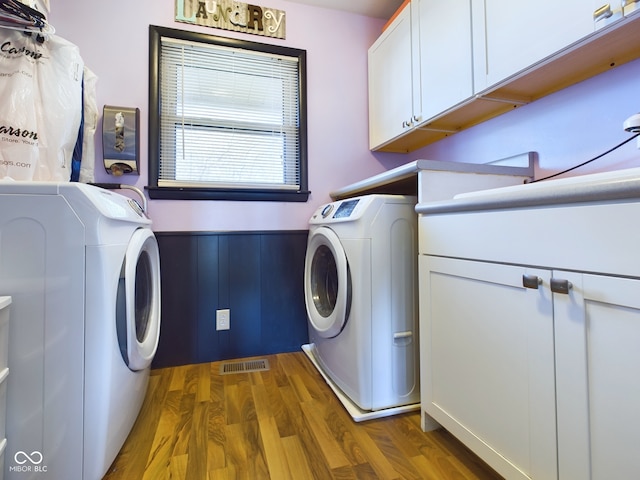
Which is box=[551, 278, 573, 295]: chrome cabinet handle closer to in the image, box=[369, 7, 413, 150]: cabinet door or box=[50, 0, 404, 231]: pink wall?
box=[369, 7, 413, 150]: cabinet door

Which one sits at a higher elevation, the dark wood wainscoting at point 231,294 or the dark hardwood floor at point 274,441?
the dark wood wainscoting at point 231,294

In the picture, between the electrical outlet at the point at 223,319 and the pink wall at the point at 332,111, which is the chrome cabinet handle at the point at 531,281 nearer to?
the pink wall at the point at 332,111

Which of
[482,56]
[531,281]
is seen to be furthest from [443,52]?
[531,281]

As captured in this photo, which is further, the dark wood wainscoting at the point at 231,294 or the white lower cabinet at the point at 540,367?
the dark wood wainscoting at the point at 231,294

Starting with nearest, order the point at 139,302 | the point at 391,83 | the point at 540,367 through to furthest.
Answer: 1. the point at 540,367
2. the point at 139,302
3. the point at 391,83

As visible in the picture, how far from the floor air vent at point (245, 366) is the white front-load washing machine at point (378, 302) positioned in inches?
23.4

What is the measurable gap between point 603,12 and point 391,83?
1.15 metres

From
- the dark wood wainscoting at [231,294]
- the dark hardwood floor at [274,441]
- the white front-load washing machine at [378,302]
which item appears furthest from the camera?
the dark wood wainscoting at [231,294]

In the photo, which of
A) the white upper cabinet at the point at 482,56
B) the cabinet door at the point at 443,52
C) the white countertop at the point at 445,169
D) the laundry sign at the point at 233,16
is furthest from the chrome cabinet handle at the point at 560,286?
the laundry sign at the point at 233,16

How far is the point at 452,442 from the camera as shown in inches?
44.0

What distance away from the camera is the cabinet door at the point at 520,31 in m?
0.91

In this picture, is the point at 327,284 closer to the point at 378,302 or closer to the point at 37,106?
the point at 378,302

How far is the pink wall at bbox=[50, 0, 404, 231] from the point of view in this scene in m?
1.72

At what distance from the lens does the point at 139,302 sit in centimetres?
133
